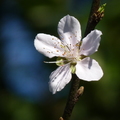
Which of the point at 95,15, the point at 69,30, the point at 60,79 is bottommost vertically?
the point at 60,79

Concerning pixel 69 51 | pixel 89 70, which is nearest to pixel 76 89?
pixel 89 70

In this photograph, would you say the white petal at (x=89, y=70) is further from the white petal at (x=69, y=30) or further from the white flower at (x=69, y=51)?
the white petal at (x=69, y=30)

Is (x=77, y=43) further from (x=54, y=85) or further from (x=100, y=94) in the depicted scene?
(x=100, y=94)

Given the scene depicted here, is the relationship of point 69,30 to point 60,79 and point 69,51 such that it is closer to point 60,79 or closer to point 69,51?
point 69,51

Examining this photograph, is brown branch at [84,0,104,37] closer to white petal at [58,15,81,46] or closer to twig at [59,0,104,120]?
twig at [59,0,104,120]

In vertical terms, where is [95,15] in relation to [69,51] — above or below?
above

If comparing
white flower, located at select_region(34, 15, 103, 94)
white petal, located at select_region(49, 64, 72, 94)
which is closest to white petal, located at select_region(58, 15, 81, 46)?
white flower, located at select_region(34, 15, 103, 94)

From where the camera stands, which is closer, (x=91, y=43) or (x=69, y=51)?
(x=91, y=43)

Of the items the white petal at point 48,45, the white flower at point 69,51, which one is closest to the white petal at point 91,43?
the white flower at point 69,51
